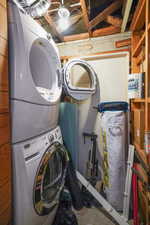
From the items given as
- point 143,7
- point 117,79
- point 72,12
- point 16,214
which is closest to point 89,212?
point 16,214

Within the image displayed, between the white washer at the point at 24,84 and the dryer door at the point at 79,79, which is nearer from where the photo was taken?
the white washer at the point at 24,84

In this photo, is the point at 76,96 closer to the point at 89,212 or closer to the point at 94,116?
the point at 94,116

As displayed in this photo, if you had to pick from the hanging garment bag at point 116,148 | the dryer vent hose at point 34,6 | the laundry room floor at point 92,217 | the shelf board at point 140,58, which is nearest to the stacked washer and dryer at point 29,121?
the dryer vent hose at point 34,6

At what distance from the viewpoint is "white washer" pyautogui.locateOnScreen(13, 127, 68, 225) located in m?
0.78

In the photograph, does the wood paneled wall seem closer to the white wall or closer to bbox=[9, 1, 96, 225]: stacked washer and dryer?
bbox=[9, 1, 96, 225]: stacked washer and dryer

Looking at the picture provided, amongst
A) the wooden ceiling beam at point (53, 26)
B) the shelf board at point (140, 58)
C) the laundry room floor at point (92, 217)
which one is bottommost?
the laundry room floor at point (92, 217)

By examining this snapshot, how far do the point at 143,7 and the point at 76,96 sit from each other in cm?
101

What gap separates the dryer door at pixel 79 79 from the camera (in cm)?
148

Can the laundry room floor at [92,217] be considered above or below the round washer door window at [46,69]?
below

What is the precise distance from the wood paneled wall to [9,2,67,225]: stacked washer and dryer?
4cm

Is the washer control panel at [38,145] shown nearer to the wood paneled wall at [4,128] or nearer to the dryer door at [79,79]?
the wood paneled wall at [4,128]

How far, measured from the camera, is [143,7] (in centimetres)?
113

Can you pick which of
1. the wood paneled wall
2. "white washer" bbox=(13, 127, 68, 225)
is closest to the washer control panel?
"white washer" bbox=(13, 127, 68, 225)

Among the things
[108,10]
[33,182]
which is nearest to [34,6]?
[108,10]
